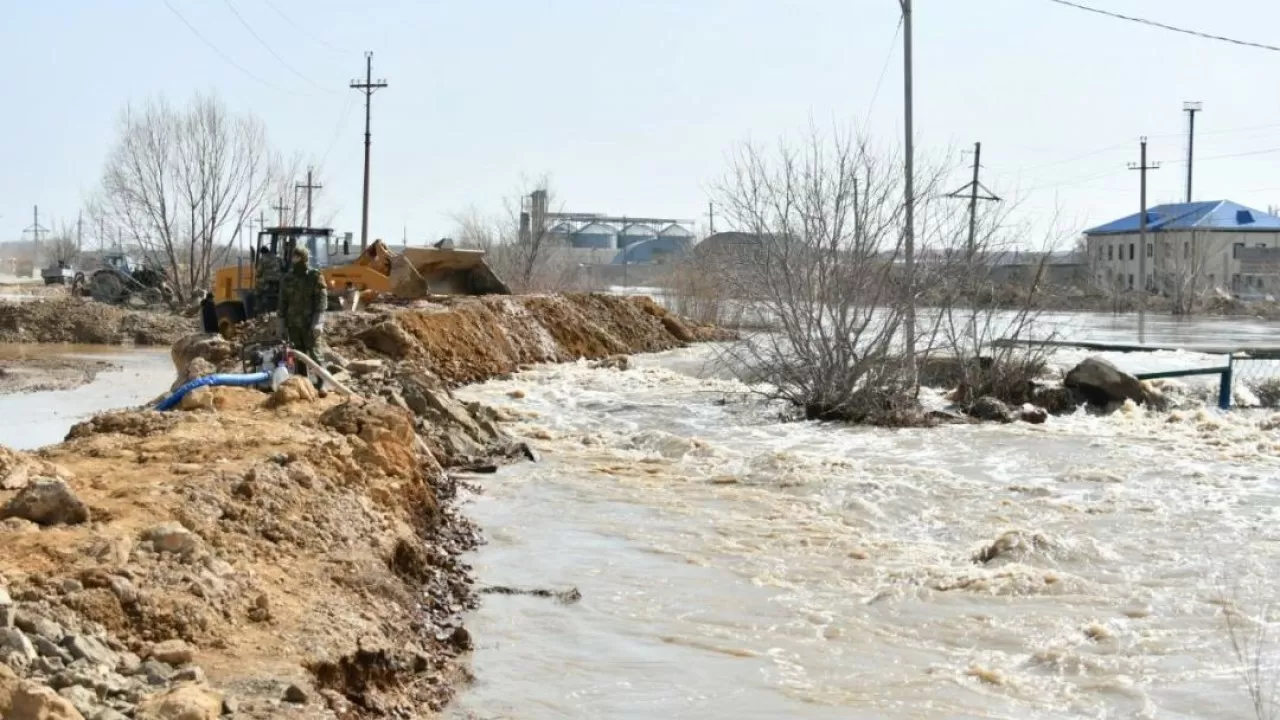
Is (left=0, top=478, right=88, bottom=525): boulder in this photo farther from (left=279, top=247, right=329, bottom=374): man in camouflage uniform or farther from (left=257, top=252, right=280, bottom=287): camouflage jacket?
(left=257, top=252, right=280, bottom=287): camouflage jacket

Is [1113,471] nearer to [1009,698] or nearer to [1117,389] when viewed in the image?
[1117,389]

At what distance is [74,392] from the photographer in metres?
22.8

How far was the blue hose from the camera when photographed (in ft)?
44.6

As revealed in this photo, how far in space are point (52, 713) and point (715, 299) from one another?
43222 mm

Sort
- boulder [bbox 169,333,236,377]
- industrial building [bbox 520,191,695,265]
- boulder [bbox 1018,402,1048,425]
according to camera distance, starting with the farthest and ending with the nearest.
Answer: industrial building [bbox 520,191,695,265]
boulder [bbox 1018,402,1048,425]
boulder [bbox 169,333,236,377]

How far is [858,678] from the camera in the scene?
26.0 ft

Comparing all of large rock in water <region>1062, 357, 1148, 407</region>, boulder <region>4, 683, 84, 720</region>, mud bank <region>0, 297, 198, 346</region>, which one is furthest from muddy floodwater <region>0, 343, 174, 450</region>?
large rock in water <region>1062, 357, 1148, 407</region>

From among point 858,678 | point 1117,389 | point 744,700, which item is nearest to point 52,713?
point 744,700

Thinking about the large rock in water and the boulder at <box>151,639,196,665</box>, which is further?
the large rock in water

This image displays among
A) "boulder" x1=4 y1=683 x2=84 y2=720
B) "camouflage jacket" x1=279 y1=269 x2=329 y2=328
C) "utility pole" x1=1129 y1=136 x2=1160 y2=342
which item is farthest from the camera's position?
"utility pole" x1=1129 y1=136 x2=1160 y2=342

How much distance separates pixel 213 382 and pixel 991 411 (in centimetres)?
1228

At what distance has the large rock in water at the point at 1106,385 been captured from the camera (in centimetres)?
2294


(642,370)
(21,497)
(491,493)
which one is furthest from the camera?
(642,370)

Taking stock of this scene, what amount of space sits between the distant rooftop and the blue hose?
76.5 meters
